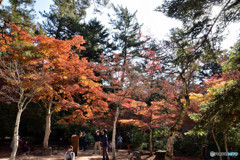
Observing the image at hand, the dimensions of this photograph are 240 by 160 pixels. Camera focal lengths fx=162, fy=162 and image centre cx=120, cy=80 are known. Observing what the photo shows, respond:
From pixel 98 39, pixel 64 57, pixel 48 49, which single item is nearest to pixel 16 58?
pixel 48 49

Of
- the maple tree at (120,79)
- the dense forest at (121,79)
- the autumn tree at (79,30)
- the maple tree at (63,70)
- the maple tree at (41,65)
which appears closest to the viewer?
the dense forest at (121,79)

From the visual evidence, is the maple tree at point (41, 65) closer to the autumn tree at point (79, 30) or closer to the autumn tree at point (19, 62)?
the autumn tree at point (19, 62)

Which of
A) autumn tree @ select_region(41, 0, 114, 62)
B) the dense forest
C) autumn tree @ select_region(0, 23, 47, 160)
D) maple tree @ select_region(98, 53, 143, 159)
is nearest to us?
the dense forest

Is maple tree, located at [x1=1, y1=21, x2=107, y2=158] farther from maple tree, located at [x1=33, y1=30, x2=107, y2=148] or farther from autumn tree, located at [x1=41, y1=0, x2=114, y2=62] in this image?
autumn tree, located at [x1=41, y1=0, x2=114, y2=62]

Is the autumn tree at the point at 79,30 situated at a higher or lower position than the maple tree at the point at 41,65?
higher

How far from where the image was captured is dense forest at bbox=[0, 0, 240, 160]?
5.28 meters

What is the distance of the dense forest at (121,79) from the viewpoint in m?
5.28

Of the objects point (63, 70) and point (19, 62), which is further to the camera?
point (63, 70)

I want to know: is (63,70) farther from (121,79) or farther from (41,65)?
(121,79)

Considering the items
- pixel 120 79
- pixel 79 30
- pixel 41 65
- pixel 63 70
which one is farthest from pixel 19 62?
pixel 79 30

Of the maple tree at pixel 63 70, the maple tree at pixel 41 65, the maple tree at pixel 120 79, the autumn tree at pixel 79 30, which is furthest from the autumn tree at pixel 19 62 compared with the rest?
the autumn tree at pixel 79 30

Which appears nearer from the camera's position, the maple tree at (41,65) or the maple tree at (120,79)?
the maple tree at (41,65)

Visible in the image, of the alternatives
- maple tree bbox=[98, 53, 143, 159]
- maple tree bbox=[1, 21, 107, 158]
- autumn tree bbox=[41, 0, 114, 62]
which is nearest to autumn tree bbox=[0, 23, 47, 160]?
maple tree bbox=[1, 21, 107, 158]

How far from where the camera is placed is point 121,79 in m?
10.2
